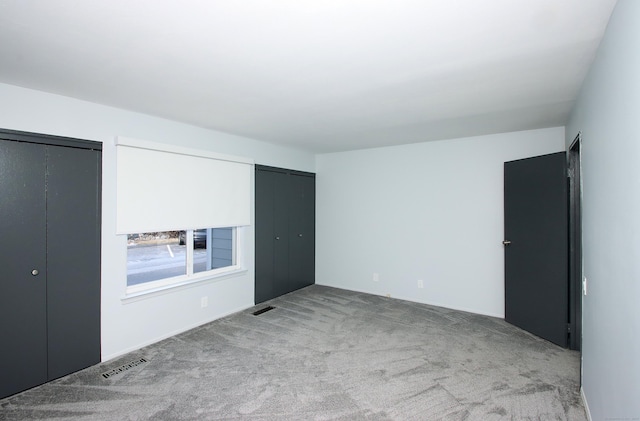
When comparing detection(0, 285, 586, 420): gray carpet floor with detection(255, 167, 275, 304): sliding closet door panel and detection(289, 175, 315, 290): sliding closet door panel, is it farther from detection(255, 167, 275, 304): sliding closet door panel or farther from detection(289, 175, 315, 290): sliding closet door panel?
detection(289, 175, 315, 290): sliding closet door panel

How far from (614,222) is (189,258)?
3.83m

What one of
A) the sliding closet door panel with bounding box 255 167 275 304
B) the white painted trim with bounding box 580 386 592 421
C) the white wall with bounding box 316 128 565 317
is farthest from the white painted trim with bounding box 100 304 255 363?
the white painted trim with bounding box 580 386 592 421

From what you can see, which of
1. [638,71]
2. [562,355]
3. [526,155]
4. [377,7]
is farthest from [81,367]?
[526,155]

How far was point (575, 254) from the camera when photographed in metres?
3.17

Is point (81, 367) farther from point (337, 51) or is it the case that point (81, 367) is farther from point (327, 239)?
point (327, 239)

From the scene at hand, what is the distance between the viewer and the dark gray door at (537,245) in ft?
10.6

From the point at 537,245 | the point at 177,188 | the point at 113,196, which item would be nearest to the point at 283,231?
the point at 177,188

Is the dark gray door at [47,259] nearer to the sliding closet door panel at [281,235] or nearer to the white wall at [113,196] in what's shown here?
the white wall at [113,196]

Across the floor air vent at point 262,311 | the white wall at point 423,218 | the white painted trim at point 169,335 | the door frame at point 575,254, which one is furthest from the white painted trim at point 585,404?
the white painted trim at point 169,335

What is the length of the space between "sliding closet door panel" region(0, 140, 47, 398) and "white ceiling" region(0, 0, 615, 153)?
633 millimetres

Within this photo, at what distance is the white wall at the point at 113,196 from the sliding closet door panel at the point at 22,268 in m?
0.28

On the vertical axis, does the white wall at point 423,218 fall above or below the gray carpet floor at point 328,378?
above

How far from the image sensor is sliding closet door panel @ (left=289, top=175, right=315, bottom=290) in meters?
5.30

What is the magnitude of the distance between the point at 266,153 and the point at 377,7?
3447 mm
